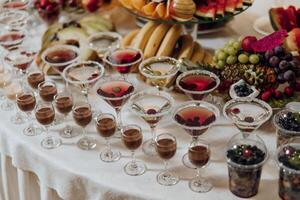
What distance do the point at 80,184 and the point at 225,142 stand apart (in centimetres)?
43

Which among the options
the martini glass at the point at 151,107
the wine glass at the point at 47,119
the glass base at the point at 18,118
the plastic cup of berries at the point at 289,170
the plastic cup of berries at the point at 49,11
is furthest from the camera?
the plastic cup of berries at the point at 49,11

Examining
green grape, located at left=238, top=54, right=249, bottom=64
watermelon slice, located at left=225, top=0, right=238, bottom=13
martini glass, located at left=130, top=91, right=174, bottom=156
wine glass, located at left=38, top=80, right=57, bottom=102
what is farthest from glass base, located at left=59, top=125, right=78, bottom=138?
watermelon slice, located at left=225, top=0, right=238, bottom=13

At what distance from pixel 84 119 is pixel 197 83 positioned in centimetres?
36

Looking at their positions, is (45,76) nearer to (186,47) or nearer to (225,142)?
(186,47)

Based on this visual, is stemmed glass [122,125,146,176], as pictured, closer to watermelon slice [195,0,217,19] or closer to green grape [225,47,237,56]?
green grape [225,47,237,56]

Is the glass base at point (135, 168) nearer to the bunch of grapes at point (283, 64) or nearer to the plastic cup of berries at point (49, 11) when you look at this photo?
the bunch of grapes at point (283, 64)

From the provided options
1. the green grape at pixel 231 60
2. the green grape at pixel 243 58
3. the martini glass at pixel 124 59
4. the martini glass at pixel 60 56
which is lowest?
the martini glass at pixel 60 56

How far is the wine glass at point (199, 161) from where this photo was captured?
1.41 m

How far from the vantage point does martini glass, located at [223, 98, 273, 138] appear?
150 centimetres

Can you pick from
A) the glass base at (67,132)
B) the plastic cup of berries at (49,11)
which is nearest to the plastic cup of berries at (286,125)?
the glass base at (67,132)

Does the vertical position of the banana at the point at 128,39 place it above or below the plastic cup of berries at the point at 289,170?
below

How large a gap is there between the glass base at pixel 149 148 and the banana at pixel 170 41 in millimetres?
382

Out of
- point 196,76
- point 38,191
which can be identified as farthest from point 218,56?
point 38,191

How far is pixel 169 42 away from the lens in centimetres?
192
